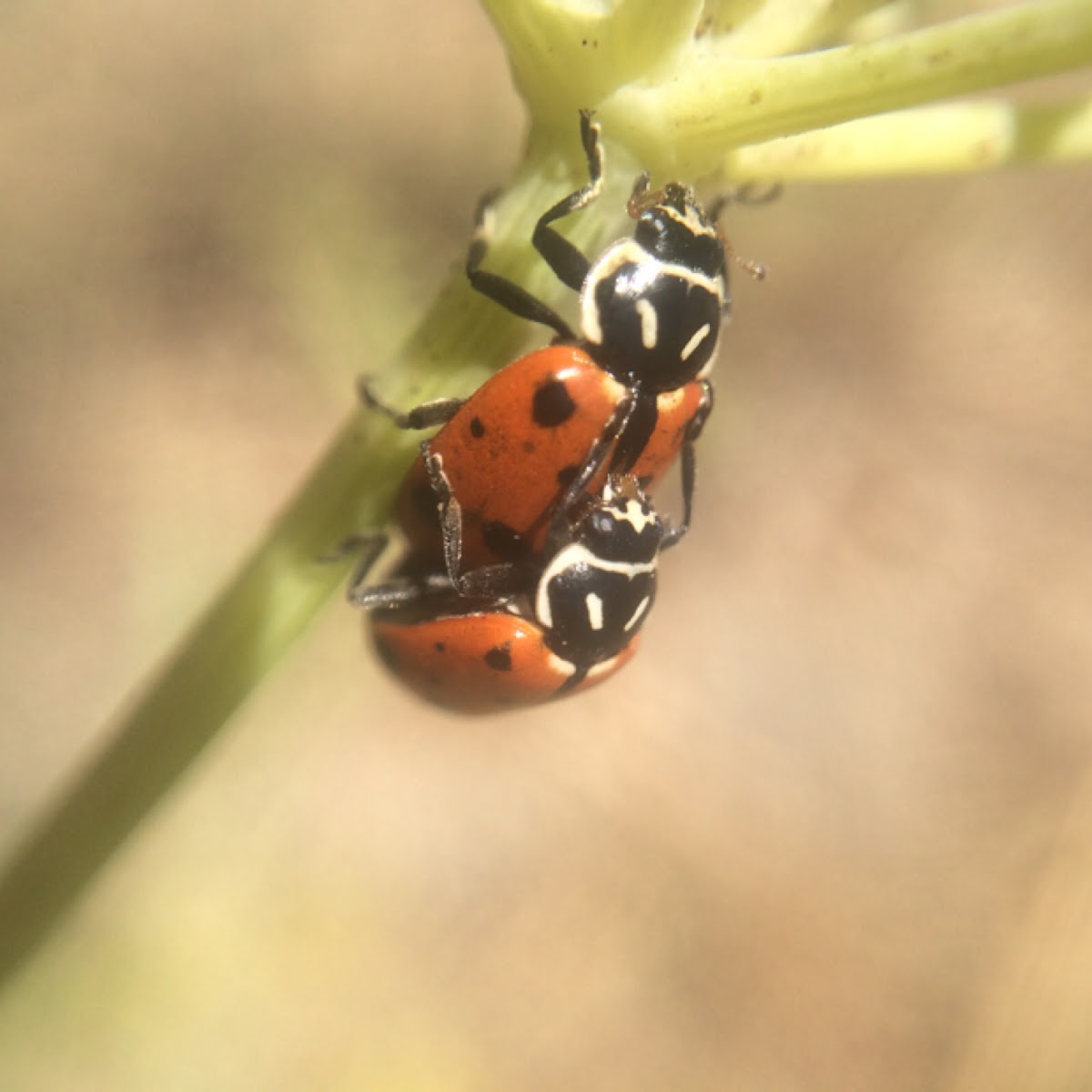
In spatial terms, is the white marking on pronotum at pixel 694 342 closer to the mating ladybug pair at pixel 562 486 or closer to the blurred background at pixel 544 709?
the mating ladybug pair at pixel 562 486

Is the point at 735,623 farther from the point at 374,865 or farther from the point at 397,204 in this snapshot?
the point at 397,204

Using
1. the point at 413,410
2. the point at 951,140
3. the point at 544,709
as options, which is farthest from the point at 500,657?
the point at 544,709

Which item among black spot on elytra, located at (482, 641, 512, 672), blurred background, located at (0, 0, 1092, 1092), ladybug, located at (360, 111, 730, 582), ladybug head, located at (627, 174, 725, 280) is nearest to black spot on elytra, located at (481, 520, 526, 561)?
ladybug, located at (360, 111, 730, 582)

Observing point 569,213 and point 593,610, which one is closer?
point 569,213

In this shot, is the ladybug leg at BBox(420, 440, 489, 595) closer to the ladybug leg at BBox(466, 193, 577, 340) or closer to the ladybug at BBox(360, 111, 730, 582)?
the ladybug at BBox(360, 111, 730, 582)

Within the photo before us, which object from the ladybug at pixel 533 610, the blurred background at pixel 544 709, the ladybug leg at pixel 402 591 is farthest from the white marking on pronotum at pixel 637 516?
the blurred background at pixel 544 709

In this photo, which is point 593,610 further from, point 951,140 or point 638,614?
point 951,140
